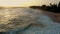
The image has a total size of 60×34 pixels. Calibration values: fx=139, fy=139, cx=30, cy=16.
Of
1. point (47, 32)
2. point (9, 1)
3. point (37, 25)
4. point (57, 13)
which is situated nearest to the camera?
point (47, 32)

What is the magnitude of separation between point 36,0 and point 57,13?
268mm

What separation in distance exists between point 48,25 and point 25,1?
488 millimetres

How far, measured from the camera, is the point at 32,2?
1.12 m

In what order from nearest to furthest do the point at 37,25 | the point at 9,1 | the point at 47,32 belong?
the point at 47,32, the point at 37,25, the point at 9,1

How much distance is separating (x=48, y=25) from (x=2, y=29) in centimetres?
22

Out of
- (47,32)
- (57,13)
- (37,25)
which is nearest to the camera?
(47,32)

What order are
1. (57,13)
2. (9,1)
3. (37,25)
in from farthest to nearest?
(9,1)
(57,13)
(37,25)

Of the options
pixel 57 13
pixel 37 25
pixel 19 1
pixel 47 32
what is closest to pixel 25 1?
pixel 19 1

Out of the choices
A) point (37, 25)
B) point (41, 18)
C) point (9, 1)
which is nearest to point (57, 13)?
point (41, 18)

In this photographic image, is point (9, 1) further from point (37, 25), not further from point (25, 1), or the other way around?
point (37, 25)

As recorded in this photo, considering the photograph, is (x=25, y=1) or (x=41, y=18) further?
(x=25, y=1)

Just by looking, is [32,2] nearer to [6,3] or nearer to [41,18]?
[6,3]

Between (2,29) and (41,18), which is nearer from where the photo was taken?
(2,29)

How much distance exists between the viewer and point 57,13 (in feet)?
2.97
